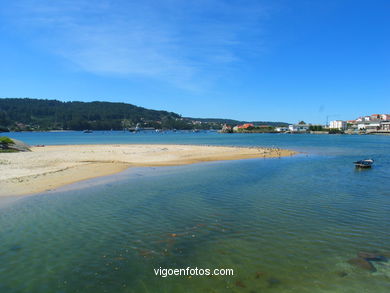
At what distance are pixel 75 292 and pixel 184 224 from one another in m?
5.47

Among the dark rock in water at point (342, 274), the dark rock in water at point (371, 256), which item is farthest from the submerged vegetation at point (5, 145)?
the dark rock in water at point (371, 256)

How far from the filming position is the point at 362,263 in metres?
8.65

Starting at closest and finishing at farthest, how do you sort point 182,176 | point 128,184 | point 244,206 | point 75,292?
1. point 75,292
2. point 244,206
3. point 128,184
4. point 182,176

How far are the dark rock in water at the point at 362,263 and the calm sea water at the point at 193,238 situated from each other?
189mm

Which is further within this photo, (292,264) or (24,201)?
(24,201)

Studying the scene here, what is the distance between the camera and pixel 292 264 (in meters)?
8.55

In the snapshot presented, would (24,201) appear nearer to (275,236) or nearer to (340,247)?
(275,236)

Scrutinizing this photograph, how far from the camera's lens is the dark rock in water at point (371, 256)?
890cm

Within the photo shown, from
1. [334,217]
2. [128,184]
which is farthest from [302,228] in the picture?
[128,184]

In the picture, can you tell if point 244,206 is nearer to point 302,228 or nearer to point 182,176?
point 302,228

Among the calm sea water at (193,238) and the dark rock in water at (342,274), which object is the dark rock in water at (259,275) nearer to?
the calm sea water at (193,238)

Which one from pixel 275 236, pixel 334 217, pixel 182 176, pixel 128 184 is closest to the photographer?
pixel 275 236

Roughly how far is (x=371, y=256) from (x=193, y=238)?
19.5 feet

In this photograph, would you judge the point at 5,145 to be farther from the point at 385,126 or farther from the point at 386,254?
A: the point at 385,126
